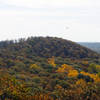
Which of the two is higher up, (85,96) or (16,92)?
(16,92)

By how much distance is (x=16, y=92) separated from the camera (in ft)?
50.4

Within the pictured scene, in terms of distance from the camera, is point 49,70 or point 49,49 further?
point 49,49

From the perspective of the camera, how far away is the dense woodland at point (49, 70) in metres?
18.5

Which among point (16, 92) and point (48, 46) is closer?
point (16, 92)

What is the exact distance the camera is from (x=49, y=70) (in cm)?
3866

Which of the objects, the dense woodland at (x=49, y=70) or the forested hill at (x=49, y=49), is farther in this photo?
the forested hill at (x=49, y=49)

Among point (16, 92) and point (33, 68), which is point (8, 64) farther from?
point (16, 92)

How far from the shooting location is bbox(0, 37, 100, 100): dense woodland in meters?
18.5

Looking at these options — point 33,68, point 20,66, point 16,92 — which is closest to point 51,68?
point 33,68

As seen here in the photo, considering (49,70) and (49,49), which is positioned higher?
(49,49)

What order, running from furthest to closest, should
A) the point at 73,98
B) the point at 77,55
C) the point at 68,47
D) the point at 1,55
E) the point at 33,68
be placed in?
the point at 68,47 < the point at 77,55 < the point at 1,55 < the point at 33,68 < the point at 73,98

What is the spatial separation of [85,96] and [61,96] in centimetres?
271

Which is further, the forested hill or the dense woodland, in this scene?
the forested hill

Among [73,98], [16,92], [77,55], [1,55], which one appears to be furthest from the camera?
[77,55]
